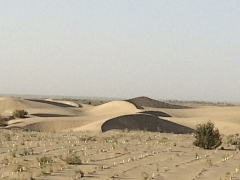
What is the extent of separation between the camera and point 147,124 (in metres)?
46.1

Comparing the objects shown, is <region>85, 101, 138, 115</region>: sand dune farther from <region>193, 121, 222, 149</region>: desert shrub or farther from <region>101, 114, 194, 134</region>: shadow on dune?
<region>193, 121, 222, 149</region>: desert shrub

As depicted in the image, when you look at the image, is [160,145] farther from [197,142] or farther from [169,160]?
[169,160]

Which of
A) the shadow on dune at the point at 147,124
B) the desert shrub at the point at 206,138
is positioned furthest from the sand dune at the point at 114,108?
the desert shrub at the point at 206,138

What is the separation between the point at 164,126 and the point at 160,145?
2433 cm

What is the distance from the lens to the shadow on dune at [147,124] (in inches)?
1734

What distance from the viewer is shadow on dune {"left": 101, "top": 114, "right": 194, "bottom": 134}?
145 feet

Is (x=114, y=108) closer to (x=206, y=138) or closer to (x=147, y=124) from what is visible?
(x=147, y=124)

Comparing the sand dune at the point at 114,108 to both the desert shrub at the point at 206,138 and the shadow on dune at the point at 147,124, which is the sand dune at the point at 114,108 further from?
the desert shrub at the point at 206,138

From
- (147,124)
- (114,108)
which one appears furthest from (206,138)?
(114,108)

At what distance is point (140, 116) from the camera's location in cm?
4738

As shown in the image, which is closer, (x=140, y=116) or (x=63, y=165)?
(x=63, y=165)

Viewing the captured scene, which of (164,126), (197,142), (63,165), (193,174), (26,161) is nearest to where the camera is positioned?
(193,174)

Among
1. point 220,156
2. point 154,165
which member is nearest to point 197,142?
point 220,156

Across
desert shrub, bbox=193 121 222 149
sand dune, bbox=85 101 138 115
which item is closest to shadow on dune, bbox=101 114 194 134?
sand dune, bbox=85 101 138 115
